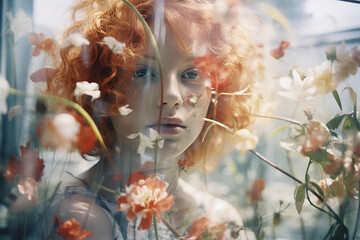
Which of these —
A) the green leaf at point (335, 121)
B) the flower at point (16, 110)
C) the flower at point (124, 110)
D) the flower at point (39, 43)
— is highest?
the flower at point (39, 43)

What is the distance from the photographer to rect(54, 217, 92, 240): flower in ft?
2.00

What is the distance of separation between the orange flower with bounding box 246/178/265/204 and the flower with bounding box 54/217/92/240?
0.92 ft

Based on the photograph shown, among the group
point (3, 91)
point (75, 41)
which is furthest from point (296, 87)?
point (3, 91)

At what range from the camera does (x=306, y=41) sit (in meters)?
0.73

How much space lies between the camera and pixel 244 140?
2.21 feet

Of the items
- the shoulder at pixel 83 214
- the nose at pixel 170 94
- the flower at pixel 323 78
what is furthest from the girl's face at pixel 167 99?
the flower at pixel 323 78

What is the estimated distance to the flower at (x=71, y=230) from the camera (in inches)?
24.0

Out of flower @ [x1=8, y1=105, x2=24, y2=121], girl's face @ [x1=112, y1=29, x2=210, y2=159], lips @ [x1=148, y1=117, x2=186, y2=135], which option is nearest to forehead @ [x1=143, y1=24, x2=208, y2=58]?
girl's face @ [x1=112, y1=29, x2=210, y2=159]

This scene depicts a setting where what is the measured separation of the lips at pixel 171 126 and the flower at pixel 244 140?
93mm

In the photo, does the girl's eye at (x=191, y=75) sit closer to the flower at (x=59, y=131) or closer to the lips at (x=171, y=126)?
the lips at (x=171, y=126)

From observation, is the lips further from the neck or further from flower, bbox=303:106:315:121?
flower, bbox=303:106:315:121

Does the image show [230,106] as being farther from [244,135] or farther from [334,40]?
[334,40]

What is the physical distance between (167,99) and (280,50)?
23 cm

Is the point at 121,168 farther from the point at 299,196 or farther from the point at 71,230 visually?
the point at 299,196
